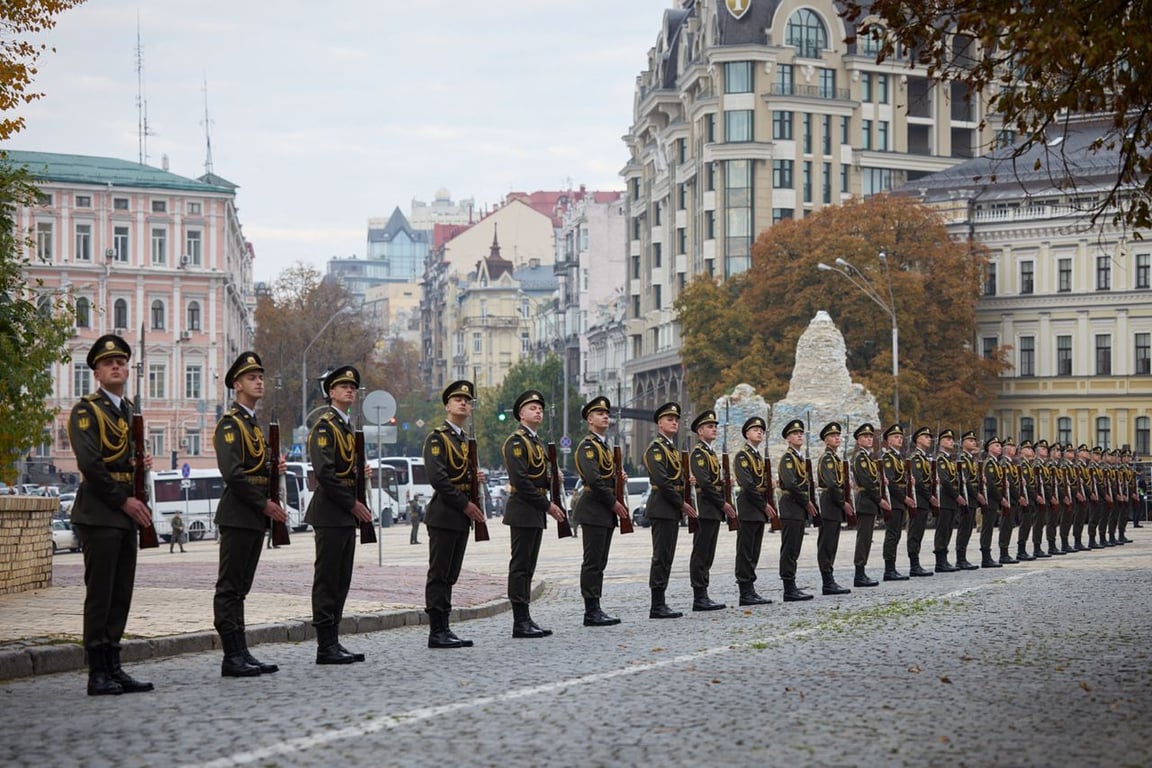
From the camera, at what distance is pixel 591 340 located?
448 ft

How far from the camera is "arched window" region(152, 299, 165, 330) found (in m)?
98.9

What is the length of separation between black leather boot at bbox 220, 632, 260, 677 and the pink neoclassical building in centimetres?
8327

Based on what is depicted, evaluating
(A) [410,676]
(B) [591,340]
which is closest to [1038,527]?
(A) [410,676]

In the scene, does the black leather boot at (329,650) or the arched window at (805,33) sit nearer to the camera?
the black leather boot at (329,650)

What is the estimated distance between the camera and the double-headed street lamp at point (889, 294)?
69.4 m

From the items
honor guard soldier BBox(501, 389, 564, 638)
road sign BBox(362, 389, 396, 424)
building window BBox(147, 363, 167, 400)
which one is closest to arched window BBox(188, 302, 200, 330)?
building window BBox(147, 363, 167, 400)

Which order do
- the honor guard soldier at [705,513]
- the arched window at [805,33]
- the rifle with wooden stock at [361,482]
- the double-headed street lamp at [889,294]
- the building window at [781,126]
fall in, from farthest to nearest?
the arched window at [805,33], the building window at [781,126], the double-headed street lamp at [889,294], the honor guard soldier at [705,513], the rifle with wooden stock at [361,482]

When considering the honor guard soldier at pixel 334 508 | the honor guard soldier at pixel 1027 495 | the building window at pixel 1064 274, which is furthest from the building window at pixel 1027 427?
the honor guard soldier at pixel 334 508

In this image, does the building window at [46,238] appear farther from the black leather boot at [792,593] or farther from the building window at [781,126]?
the black leather boot at [792,593]

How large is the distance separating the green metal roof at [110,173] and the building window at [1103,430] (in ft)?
153

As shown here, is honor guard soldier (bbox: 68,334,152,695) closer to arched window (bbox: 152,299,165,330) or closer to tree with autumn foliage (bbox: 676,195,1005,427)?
tree with autumn foliage (bbox: 676,195,1005,427)

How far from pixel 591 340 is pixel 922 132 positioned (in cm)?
3870

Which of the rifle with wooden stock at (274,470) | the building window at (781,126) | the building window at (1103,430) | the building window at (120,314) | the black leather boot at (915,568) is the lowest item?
the black leather boot at (915,568)

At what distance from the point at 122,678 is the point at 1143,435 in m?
78.3
